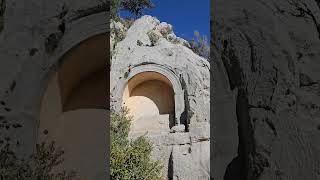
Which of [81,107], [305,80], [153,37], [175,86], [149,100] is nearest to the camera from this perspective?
[305,80]

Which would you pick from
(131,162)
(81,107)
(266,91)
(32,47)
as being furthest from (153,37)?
(266,91)

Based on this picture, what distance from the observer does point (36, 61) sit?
3014 millimetres

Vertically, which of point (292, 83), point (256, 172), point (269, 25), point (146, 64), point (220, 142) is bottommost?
point (256, 172)

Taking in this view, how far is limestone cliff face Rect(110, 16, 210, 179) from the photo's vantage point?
11.2 m

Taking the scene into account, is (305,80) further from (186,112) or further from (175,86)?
(175,86)

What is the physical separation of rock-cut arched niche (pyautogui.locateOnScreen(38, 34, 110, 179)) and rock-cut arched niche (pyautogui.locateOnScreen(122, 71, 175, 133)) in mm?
8682

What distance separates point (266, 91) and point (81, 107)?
183 centimetres

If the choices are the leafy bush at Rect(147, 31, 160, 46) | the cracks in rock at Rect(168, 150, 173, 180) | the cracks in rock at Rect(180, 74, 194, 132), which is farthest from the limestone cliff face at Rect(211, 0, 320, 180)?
the leafy bush at Rect(147, 31, 160, 46)

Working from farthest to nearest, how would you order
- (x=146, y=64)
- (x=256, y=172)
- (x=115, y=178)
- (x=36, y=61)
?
(x=146, y=64)
(x=115, y=178)
(x=36, y=61)
(x=256, y=172)

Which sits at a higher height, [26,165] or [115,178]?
[26,165]

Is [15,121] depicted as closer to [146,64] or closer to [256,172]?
[256,172]

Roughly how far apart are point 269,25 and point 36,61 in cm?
166

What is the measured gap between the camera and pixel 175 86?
1270 centimetres

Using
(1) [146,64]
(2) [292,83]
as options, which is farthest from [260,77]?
(1) [146,64]
